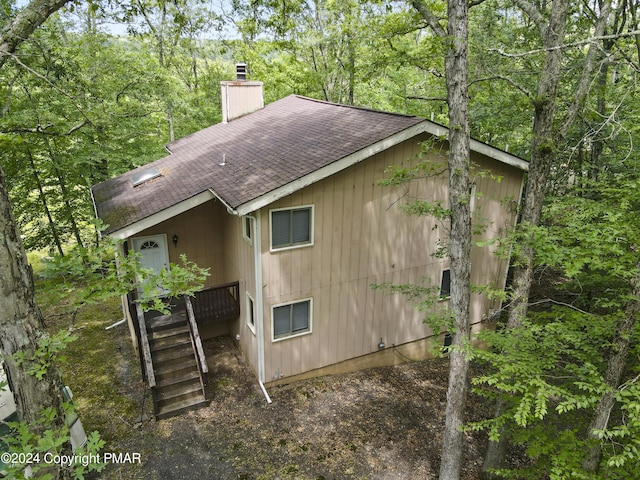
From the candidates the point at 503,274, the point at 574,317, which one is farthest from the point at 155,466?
Result: the point at 503,274

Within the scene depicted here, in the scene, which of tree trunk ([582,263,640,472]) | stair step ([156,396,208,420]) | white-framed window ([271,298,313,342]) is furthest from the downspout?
tree trunk ([582,263,640,472])

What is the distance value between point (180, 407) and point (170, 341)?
160cm

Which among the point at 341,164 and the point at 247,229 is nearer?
the point at 341,164

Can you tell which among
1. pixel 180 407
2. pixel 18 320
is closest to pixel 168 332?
pixel 180 407

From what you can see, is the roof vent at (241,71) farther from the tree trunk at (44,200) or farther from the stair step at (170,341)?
the stair step at (170,341)

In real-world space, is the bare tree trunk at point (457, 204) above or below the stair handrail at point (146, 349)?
above

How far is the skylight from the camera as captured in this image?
422 inches

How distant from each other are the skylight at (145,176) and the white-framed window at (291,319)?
18.1ft

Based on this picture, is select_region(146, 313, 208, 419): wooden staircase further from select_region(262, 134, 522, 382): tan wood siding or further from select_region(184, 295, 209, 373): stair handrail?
select_region(262, 134, 522, 382): tan wood siding

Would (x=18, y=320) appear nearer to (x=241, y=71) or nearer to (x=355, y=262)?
(x=355, y=262)

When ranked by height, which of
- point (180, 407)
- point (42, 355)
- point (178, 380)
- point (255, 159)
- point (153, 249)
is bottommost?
point (180, 407)

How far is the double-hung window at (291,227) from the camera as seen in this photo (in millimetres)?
8195

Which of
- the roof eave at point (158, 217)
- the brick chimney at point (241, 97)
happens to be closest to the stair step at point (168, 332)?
the roof eave at point (158, 217)

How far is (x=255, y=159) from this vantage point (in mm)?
9703
